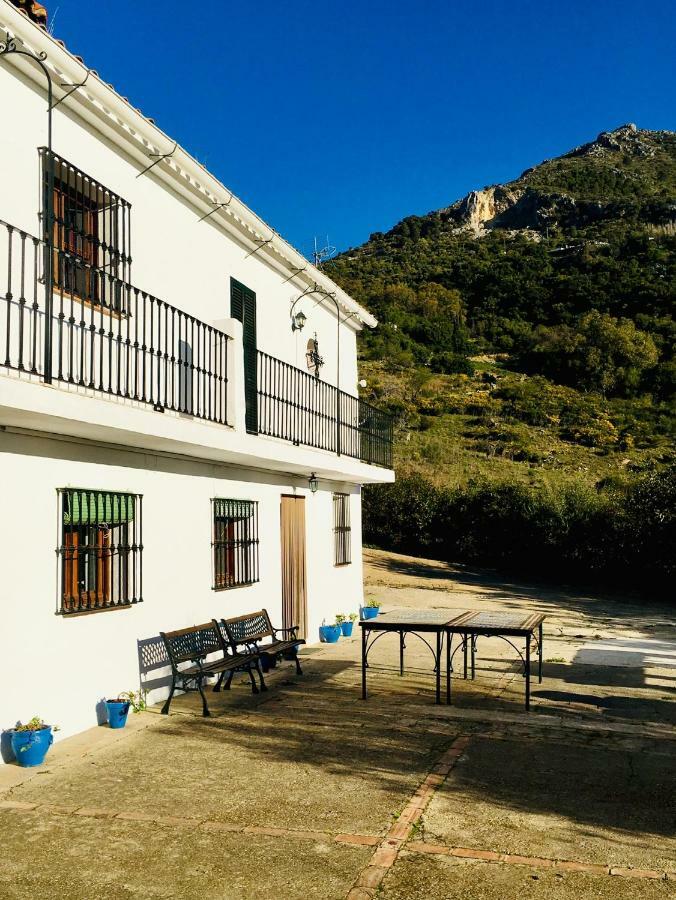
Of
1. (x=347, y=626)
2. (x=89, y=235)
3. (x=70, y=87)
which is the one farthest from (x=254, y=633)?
(x=70, y=87)

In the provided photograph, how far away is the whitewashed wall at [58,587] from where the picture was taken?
7.33 metres

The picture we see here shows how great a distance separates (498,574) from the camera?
2586cm

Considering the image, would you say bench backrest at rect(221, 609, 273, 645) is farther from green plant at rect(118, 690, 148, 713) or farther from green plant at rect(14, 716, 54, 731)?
green plant at rect(14, 716, 54, 731)

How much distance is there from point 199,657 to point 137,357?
3302 millimetres

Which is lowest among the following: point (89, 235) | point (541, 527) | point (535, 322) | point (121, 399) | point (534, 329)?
point (541, 527)

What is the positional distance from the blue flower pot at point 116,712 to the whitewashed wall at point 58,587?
0.55 feet

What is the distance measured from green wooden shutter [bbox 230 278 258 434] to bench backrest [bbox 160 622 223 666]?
274 centimetres

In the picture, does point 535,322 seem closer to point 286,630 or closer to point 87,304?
point 286,630

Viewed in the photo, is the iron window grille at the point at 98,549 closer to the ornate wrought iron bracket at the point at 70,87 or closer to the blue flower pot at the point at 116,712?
the blue flower pot at the point at 116,712

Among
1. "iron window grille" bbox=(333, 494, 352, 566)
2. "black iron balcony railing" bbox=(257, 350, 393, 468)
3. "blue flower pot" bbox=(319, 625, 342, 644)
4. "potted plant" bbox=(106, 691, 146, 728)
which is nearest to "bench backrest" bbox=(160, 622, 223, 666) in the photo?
"potted plant" bbox=(106, 691, 146, 728)

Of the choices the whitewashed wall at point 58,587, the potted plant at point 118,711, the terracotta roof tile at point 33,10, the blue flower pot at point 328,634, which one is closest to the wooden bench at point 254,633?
the whitewashed wall at point 58,587

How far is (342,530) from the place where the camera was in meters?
16.7

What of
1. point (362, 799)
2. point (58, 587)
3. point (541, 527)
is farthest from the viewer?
point (541, 527)

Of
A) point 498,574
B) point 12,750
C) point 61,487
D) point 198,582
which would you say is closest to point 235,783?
point 12,750
